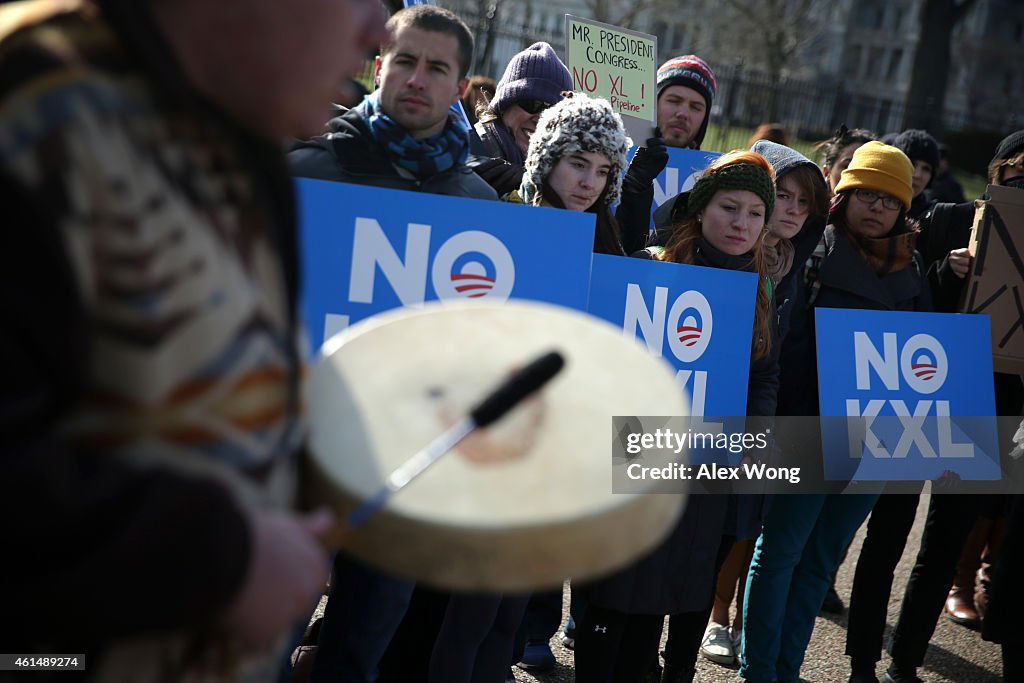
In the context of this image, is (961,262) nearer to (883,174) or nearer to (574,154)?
(883,174)

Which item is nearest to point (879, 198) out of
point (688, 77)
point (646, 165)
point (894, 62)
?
point (646, 165)

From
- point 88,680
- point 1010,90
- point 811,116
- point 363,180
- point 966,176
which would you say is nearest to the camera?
point 88,680

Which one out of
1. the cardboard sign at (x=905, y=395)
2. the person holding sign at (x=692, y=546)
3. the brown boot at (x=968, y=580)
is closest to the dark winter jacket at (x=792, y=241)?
the cardboard sign at (x=905, y=395)

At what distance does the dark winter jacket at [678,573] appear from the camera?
3281 mm

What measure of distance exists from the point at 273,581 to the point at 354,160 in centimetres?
217

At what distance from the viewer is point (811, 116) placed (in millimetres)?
20531

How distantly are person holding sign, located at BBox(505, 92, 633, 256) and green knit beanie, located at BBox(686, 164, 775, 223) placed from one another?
34cm

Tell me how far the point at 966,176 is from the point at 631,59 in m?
22.4

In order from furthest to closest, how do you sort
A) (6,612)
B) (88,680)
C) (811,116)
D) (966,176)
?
(966,176), (811,116), (88,680), (6,612)

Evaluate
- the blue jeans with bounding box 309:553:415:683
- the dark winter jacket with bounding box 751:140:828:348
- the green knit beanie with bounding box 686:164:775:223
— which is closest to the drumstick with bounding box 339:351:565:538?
the blue jeans with bounding box 309:553:415:683

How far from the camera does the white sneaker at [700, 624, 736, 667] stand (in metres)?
4.34

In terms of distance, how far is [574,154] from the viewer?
3605 mm

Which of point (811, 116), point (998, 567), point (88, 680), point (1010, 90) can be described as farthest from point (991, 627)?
point (1010, 90)

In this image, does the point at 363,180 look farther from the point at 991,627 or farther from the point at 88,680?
the point at 991,627
